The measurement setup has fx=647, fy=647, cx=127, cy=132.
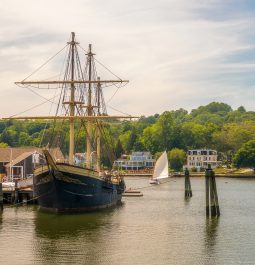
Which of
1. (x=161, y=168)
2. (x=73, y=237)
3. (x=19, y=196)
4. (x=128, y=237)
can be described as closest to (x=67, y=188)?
(x=73, y=237)

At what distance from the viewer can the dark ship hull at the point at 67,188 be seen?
5941 cm

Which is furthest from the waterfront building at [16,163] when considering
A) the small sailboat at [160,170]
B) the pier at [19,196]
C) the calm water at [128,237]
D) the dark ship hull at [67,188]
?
the small sailboat at [160,170]

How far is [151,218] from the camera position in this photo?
60.3 meters

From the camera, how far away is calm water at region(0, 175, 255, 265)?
1558 inches

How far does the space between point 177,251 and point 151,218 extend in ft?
60.1

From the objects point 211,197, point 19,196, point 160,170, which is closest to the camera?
point 211,197

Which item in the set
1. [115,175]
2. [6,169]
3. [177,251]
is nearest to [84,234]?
[177,251]

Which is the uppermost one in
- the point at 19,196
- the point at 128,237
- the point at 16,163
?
the point at 16,163

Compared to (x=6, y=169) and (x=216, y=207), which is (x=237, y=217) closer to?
(x=216, y=207)

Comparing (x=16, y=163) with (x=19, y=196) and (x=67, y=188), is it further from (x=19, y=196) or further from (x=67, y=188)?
(x=67, y=188)

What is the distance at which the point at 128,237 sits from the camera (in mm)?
47156

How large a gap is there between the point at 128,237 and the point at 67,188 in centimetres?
1398

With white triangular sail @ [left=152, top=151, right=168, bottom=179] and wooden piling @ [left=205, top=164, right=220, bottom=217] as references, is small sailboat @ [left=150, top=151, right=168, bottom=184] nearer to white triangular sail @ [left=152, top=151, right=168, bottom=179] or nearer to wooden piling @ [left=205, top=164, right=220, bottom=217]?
white triangular sail @ [left=152, top=151, right=168, bottom=179]

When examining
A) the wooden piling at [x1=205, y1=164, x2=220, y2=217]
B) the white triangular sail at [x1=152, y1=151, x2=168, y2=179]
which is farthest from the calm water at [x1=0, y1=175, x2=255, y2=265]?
the white triangular sail at [x1=152, y1=151, x2=168, y2=179]
